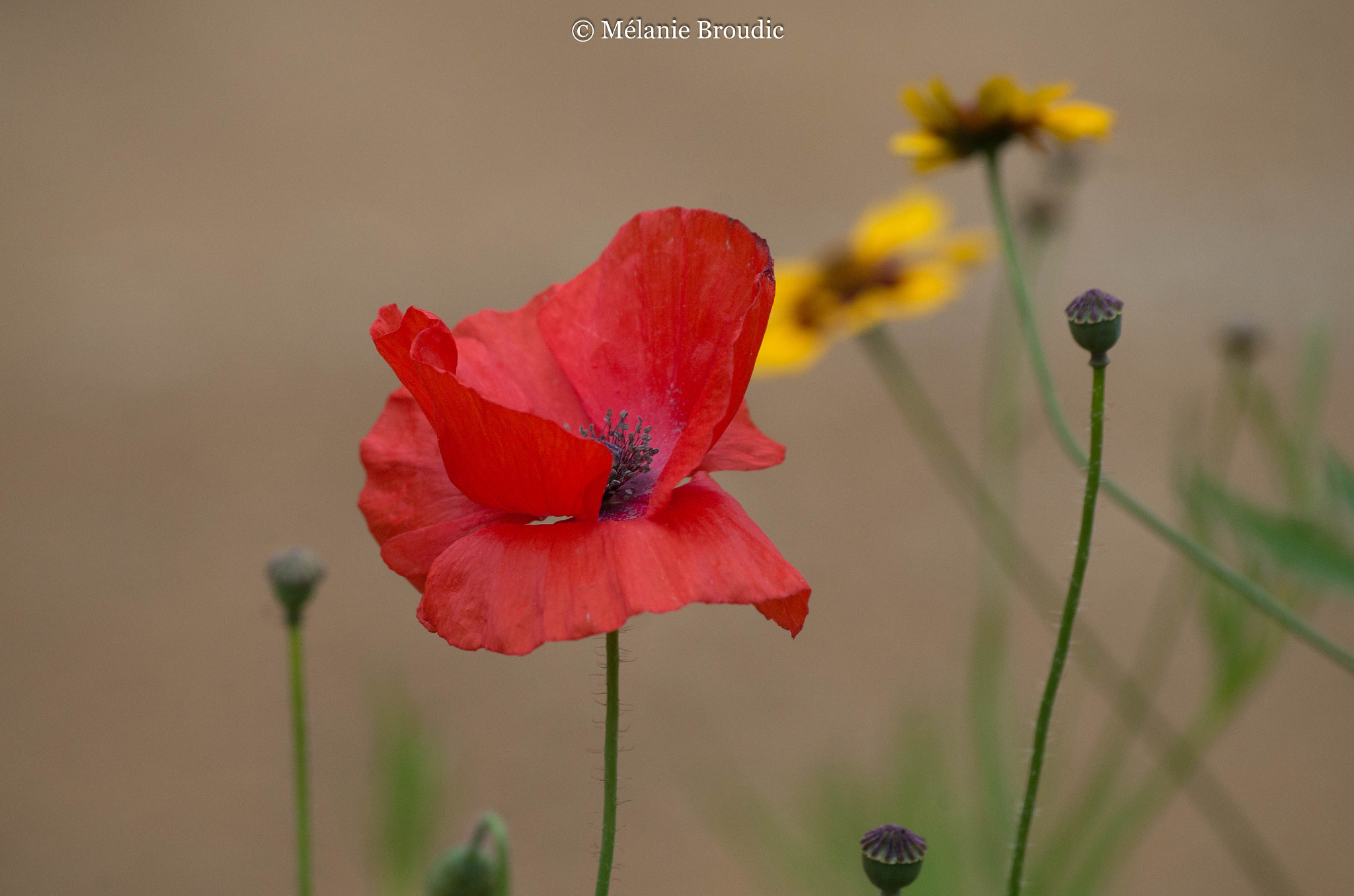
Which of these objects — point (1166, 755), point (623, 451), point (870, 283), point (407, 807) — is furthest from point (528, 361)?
point (1166, 755)

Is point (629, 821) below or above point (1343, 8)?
below

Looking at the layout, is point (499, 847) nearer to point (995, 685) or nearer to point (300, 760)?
point (300, 760)

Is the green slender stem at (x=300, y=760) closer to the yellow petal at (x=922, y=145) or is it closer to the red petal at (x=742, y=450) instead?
the red petal at (x=742, y=450)

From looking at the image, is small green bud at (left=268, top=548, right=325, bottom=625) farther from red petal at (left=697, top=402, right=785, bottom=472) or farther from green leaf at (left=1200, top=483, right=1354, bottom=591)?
green leaf at (left=1200, top=483, right=1354, bottom=591)

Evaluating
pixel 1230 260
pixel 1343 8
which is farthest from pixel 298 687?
pixel 1343 8

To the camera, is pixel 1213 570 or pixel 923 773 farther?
pixel 923 773

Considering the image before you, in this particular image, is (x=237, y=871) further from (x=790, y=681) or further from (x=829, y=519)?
(x=829, y=519)

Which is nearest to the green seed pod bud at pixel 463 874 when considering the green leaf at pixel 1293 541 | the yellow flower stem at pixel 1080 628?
the yellow flower stem at pixel 1080 628
